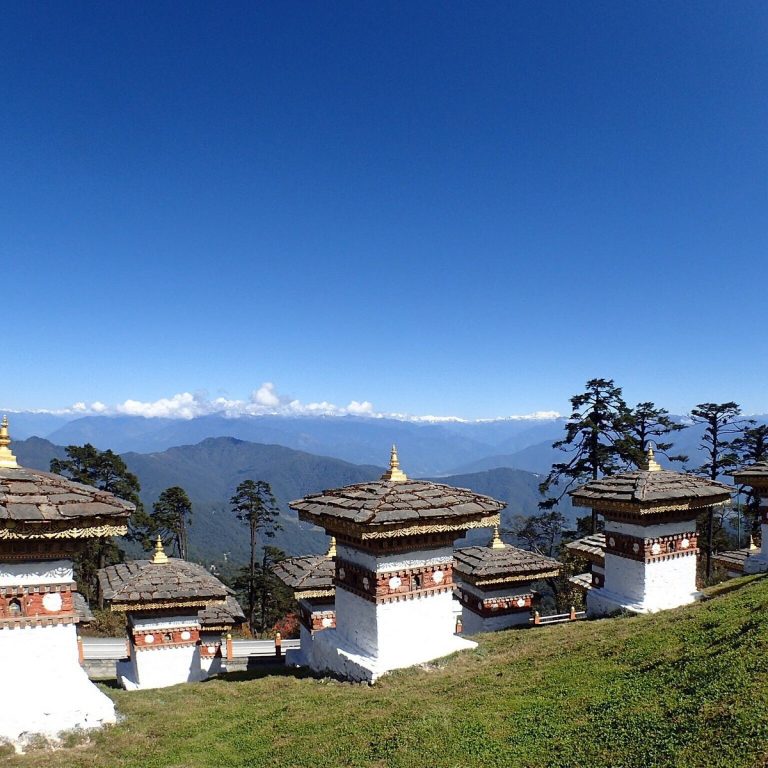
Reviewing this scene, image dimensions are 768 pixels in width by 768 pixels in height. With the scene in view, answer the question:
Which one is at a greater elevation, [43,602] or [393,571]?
[43,602]

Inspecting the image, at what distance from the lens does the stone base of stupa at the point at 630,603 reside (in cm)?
1205

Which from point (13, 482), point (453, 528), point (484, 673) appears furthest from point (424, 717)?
point (13, 482)

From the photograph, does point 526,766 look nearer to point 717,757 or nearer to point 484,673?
point 717,757

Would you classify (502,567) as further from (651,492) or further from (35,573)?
(35,573)

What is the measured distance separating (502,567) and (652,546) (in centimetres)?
372

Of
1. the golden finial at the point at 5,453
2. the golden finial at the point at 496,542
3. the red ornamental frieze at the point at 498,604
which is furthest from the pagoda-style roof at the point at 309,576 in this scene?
the golden finial at the point at 5,453

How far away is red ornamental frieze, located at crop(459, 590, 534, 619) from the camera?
14414 millimetres

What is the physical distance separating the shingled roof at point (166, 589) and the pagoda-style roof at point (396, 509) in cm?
382

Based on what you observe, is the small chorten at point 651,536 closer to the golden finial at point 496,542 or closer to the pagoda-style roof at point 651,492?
the pagoda-style roof at point 651,492

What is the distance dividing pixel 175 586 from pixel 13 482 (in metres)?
6.30

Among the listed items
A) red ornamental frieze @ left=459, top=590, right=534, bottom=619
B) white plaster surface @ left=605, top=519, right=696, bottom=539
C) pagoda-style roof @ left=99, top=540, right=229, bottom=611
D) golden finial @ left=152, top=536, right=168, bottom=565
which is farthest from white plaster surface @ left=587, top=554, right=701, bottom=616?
golden finial @ left=152, top=536, right=168, bottom=565

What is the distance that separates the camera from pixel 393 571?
10.0m

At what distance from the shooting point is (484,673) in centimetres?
890

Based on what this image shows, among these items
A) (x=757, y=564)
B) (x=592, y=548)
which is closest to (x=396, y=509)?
(x=592, y=548)
